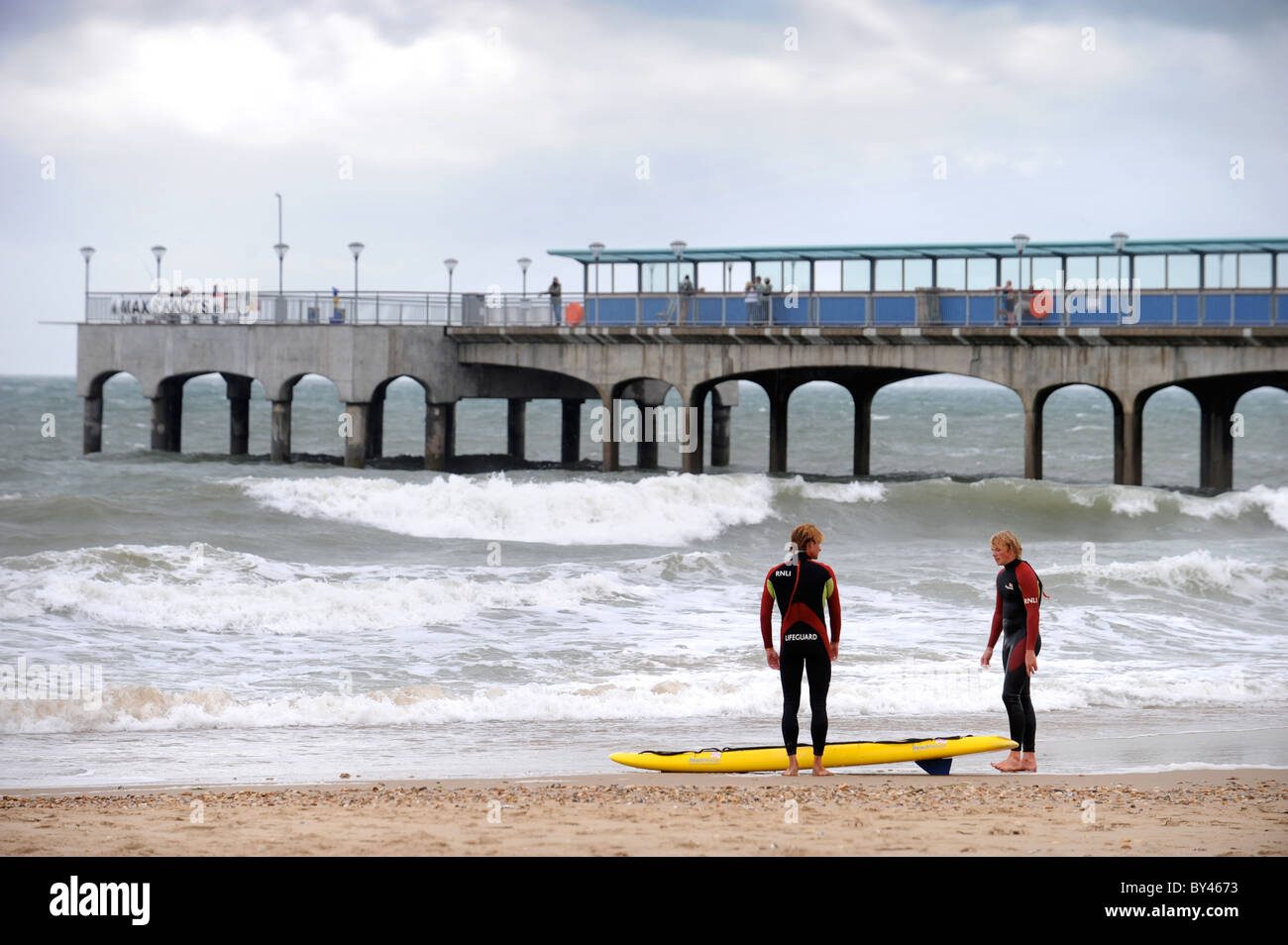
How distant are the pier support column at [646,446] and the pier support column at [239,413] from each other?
11729 mm

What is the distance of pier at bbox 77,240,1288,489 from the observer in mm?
31688

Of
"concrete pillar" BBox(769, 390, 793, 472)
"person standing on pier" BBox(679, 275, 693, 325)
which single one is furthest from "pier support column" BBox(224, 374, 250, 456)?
"concrete pillar" BBox(769, 390, 793, 472)

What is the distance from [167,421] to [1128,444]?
26535 mm

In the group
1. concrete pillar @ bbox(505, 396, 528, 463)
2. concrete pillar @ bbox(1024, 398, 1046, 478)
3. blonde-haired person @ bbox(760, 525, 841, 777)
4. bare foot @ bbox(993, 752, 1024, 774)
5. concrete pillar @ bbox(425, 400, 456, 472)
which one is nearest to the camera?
blonde-haired person @ bbox(760, 525, 841, 777)

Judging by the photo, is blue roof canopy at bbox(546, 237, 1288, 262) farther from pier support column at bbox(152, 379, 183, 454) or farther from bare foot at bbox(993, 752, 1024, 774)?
Answer: bare foot at bbox(993, 752, 1024, 774)

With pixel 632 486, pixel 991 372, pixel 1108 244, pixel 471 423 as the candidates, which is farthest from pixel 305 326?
pixel 471 423

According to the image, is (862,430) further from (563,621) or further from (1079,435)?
(1079,435)

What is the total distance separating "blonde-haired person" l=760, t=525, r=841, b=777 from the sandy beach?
1.91ft

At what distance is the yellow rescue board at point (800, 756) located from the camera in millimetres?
9648

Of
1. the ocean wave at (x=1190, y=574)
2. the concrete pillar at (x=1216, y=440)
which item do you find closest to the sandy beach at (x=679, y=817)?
the ocean wave at (x=1190, y=574)

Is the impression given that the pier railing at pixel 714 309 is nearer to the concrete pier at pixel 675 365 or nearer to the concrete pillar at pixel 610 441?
the concrete pier at pixel 675 365

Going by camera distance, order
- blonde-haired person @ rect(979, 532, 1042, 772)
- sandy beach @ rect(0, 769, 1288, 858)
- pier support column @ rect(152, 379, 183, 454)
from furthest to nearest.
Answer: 1. pier support column @ rect(152, 379, 183, 454)
2. blonde-haired person @ rect(979, 532, 1042, 772)
3. sandy beach @ rect(0, 769, 1288, 858)

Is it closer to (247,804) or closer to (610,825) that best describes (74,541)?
(247,804)

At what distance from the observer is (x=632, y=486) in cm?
3288
